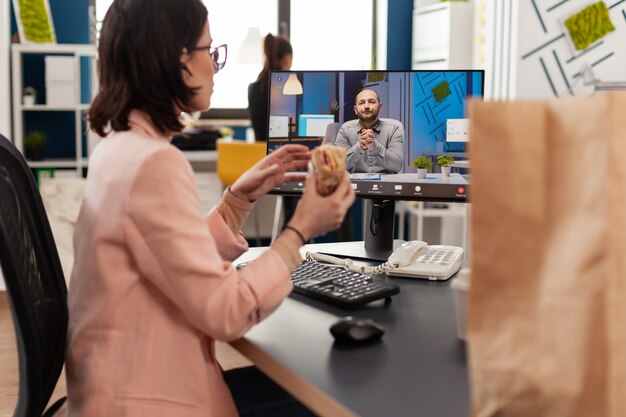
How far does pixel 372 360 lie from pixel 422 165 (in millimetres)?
792

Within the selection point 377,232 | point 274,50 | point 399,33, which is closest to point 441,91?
point 377,232

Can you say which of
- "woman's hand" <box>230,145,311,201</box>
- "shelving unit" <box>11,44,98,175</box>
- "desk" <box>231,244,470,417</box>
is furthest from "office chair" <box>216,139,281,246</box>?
"desk" <box>231,244,470,417</box>

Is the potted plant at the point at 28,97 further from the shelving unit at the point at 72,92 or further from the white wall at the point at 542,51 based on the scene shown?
the white wall at the point at 542,51

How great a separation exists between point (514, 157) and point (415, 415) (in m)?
0.37

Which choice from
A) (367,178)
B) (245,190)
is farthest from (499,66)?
(245,190)

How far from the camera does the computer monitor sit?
1733 millimetres

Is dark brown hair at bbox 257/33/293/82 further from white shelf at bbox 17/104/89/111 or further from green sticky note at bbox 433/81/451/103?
green sticky note at bbox 433/81/451/103

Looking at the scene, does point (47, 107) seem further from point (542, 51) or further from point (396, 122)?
point (396, 122)

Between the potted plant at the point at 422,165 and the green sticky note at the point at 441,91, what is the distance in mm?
141

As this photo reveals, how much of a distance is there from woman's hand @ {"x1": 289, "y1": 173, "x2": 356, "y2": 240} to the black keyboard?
23 cm

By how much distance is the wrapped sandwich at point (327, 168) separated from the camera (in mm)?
1092

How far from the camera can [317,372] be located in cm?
98

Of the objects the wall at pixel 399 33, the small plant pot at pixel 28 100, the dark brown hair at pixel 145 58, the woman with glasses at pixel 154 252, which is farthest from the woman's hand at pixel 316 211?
the wall at pixel 399 33

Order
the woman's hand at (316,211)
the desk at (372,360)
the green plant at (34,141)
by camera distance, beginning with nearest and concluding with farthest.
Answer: the desk at (372,360)
the woman's hand at (316,211)
the green plant at (34,141)
